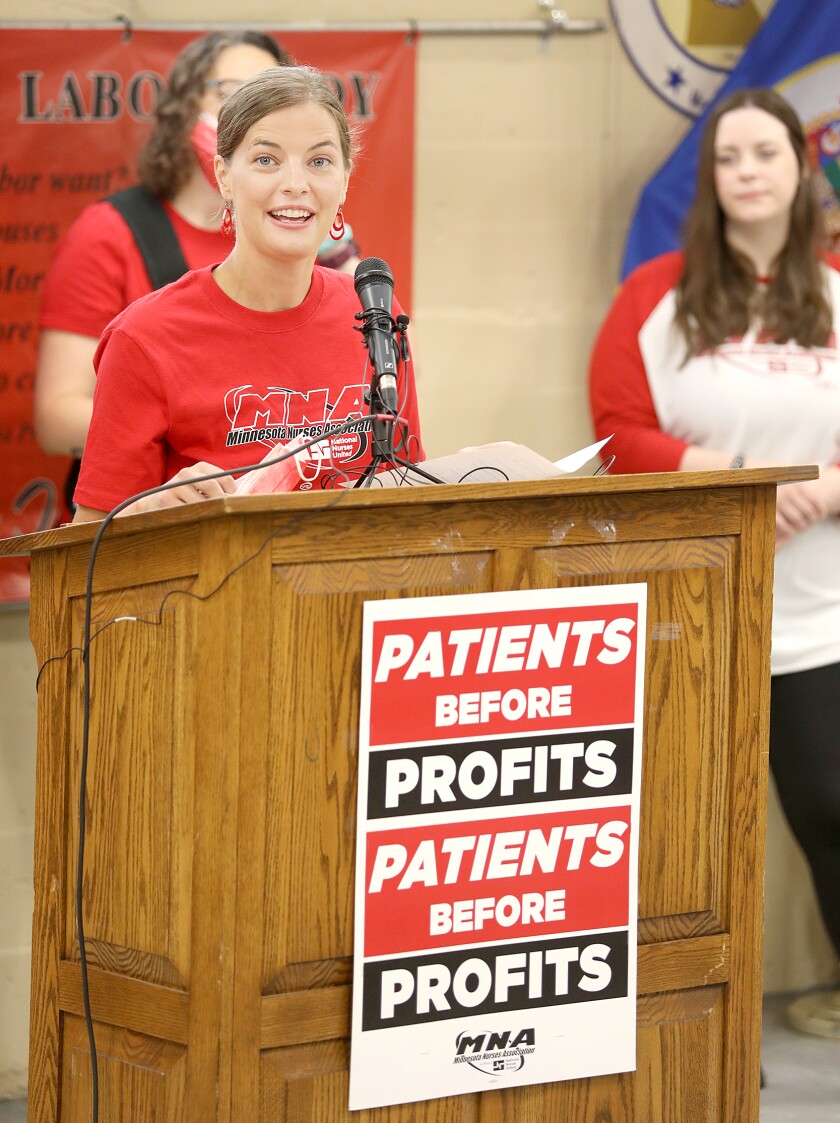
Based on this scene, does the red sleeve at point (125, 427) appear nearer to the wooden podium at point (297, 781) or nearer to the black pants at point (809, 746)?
the wooden podium at point (297, 781)

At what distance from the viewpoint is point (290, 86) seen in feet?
6.45

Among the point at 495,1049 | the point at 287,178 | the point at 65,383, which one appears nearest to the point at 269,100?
the point at 287,178

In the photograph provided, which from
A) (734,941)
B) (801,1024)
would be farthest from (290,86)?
(801,1024)

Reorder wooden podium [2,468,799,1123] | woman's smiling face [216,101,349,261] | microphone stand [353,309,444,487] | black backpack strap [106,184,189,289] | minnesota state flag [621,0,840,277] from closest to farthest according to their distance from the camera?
wooden podium [2,468,799,1123] → microphone stand [353,309,444,487] → woman's smiling face [216,101,349,261] → black backpack strap [106,184,189,289] → minnesota state flag [621,0,840,277]

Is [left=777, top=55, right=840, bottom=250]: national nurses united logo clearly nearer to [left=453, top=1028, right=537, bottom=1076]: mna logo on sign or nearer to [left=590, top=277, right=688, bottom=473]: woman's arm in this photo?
[left=590, top=277, right=688, bottom=473]: woman's arm

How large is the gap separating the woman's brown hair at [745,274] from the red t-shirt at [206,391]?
1136mm

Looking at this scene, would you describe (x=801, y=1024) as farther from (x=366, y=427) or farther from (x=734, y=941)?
(x=366, y=427)

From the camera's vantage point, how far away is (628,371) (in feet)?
10.0

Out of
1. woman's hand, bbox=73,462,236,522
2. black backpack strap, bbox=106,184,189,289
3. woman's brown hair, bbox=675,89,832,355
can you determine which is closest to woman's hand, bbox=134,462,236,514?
woman's hand, bbox=73,462,236,522

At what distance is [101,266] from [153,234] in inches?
5.1

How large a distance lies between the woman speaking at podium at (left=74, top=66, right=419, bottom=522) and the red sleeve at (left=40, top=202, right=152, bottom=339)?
2.63 feet

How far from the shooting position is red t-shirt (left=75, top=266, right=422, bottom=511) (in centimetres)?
198

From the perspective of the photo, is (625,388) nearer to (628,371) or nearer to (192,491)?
(628,371)

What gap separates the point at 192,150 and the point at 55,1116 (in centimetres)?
180
